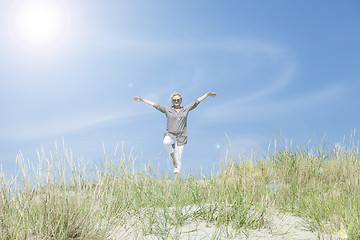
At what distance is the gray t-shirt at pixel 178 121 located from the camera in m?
9.04

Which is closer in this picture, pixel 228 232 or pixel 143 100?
pixel 228 232

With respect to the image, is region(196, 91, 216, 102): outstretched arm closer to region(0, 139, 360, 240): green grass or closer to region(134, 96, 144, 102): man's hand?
region(134, 96, 144, 102): man's hand

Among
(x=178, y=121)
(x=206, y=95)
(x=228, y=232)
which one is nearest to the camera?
(x=228, y=232)

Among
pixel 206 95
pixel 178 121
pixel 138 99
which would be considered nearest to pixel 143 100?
pixel 138 99

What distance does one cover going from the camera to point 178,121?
29.9 feet

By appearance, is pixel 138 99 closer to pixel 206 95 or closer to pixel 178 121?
pixel 178 121

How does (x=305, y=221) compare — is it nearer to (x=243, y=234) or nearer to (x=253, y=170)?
(x=243, y=234)

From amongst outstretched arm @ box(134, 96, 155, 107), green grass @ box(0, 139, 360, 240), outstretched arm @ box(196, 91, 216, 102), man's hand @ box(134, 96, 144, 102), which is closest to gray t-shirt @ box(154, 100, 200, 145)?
outstretched arm @ box(196, 91, 216, 102)

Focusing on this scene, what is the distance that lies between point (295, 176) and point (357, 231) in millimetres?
3026

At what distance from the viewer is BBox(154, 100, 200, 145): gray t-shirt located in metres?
9.04

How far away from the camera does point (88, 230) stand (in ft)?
11.2

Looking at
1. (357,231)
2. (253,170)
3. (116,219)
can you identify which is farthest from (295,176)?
(116,219)

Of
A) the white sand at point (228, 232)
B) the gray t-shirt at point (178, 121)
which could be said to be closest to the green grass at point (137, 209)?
the white sand at point (228, 232)

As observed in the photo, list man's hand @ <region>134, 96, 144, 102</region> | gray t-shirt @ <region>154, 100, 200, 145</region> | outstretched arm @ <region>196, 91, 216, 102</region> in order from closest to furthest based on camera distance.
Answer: gray t-shirt @ <region>154, 100, 200, 145</region>, outstretched arm @ <region>196, 91, 216, 102</region>, man's hand @ <region>134, 96, 144, 102</region>
